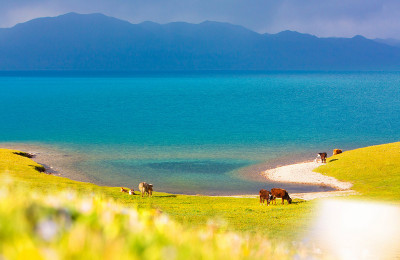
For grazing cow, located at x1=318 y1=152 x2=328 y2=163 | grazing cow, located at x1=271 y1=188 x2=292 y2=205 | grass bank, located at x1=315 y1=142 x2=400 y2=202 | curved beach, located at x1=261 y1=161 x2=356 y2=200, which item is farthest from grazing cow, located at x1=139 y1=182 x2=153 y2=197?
grazing cow, located at x1=318 y1=152 x2=328 y2=163

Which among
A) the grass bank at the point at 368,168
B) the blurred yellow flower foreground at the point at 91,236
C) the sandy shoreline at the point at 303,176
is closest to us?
the blurred yellow flower foreground at the point at 91,236

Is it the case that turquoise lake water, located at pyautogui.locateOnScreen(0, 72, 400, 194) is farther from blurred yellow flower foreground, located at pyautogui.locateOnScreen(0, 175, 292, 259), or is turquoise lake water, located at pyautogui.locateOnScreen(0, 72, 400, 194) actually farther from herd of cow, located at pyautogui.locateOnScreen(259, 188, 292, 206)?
blurred yellow flower foreground, located at pyautogui.locateOnScreen(0, 175, 292, 259)

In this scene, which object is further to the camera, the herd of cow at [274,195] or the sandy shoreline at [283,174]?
the sandy shoreline at [283,174]

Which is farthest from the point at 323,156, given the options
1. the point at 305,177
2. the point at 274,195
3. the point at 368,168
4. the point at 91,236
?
the point at 91,236

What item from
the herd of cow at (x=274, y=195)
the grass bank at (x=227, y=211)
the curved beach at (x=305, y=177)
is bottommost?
the grass bank at (x=227, y=211)

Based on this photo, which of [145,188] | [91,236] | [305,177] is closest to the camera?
[91,236]

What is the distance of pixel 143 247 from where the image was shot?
5367 millimetres

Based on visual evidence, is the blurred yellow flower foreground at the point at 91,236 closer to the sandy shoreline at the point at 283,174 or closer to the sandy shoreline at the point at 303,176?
the sandy shoreline at the point at 283,174

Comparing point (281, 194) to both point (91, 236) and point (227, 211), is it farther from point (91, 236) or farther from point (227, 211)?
point (91, 236)

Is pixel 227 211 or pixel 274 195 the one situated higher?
pixel 274 195

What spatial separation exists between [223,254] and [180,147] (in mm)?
99897

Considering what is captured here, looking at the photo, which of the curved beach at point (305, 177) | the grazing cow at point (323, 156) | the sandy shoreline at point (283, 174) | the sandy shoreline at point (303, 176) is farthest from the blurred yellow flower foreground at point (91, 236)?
the grazing cow at point (323, 156)

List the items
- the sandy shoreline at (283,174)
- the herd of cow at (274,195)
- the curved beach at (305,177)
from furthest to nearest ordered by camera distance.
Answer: the sandy shoreline at (283,174), the curved beach at (305,177), the herd of cow at (274,195)

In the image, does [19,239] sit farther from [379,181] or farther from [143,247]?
[379,181]
